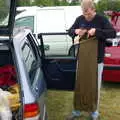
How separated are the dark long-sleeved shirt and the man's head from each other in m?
0.06

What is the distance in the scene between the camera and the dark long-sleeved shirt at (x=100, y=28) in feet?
16.2

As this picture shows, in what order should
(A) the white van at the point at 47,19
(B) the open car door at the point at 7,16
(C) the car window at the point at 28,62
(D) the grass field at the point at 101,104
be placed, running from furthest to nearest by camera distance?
(A) the white van at the point at 47,19 → (D) the grass field at the point at 101,104 → (C) the car window at the point at 28,62 → (B) the open car door at the point at 7,16

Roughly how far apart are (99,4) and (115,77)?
61.4ft

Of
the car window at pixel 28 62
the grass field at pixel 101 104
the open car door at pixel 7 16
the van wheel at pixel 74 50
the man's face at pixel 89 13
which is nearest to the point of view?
the open car door at pixel 7 16

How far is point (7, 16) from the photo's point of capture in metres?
3.90

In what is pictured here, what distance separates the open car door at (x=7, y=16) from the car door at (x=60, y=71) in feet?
4.77

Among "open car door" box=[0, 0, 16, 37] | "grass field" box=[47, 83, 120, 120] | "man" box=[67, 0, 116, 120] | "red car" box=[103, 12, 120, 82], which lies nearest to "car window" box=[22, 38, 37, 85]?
"open car door" box=[0, 0, 16, 37]

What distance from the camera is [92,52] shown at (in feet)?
16.5

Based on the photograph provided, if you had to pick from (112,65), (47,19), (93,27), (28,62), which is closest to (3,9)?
(28,62)

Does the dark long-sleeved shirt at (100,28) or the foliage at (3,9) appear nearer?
the foliage at (3,9)

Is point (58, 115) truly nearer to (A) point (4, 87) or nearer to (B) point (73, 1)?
(A) point (4, 87)

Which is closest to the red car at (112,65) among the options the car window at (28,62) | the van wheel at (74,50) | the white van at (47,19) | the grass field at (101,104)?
the grass field at (101,104)

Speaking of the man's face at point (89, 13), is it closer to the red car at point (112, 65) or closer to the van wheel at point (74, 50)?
the van wheel at point (74, 50)

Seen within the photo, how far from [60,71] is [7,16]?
1738 mm
